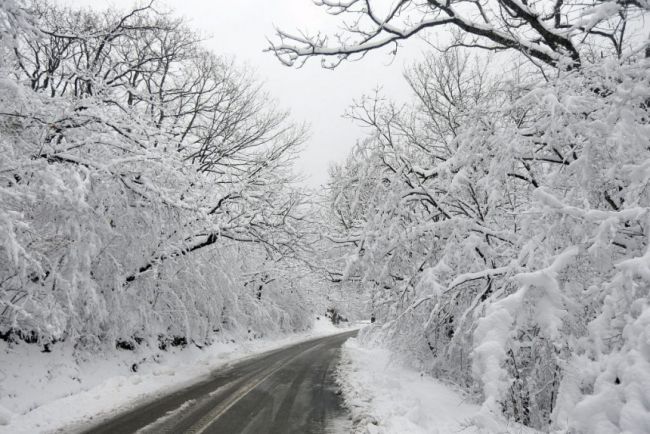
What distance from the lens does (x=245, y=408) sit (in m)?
8.30

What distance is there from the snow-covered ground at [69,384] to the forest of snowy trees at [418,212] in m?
0.56

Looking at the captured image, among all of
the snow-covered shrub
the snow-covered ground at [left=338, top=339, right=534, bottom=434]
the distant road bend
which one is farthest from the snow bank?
the snow-covered shrub

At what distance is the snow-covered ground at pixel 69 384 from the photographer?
22.5ft

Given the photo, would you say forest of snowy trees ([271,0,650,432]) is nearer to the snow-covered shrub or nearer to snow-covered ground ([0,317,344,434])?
the snow-covered shrub

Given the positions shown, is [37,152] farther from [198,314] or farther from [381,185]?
[198,314]

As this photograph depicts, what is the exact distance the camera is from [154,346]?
13758 millimetres

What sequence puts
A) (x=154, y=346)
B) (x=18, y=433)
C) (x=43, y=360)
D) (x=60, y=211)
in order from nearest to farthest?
1. (x=18, y=433)
2. (x=60, y=211)
3. (x=43, y=360)
4. (x=154, y=346)

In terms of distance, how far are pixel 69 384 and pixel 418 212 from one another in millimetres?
8966

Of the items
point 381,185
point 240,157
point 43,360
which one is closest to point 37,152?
point 43,360

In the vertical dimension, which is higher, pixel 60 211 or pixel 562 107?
pixel 60 211

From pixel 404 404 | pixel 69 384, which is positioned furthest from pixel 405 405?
pixel 69 384

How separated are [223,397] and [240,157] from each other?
33.7 ft

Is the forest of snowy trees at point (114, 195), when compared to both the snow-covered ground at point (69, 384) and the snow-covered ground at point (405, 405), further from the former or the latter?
the snow-covered ground at point (405, 405)

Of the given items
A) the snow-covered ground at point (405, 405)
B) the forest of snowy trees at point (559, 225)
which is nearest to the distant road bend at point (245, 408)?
the snow-covered ground at point (405, 405)
